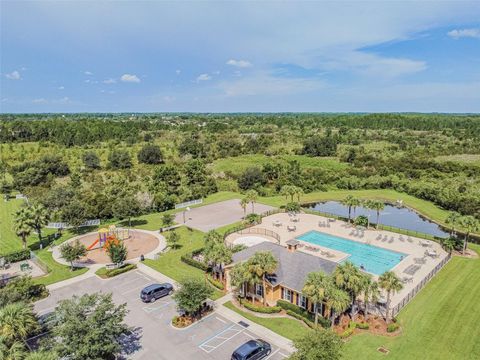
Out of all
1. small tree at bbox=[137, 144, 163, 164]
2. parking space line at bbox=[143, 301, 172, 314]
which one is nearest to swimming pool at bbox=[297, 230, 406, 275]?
parking space line at bbox=[143, 301, 172, 314]

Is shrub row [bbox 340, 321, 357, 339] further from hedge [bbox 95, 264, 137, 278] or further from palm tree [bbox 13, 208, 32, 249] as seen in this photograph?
palm tree [bbox 13, 208, 32, 249]

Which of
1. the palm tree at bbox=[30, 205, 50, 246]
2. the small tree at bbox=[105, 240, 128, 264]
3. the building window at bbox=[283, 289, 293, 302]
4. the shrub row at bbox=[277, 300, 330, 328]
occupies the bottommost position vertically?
the shrub row at bbox=[277, 300, 330, 328]

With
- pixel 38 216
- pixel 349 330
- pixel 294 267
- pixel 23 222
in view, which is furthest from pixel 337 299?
pixel 23 222

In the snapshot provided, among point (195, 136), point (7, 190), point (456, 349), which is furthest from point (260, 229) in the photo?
point (195, 136)

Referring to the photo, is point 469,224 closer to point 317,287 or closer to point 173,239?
point 317,287

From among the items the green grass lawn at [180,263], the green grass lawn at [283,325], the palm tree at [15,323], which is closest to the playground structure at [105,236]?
the green grass lawn at [180,263]
